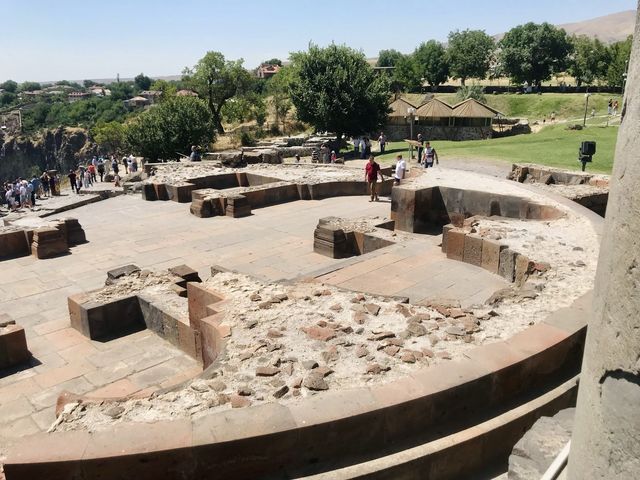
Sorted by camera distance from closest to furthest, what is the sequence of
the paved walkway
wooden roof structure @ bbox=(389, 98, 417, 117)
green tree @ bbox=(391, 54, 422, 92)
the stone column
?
the stone column
the paved walkway
wooden roof structure @ bbox=(389, 98, 417, 117)
green tree @ bbox=(391, 54, 422, 92)

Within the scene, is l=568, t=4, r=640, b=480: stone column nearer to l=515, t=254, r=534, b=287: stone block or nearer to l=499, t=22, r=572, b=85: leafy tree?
l=515, t=254, r=534, b=287: stone block

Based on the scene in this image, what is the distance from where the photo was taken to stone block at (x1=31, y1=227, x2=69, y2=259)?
34.0ft

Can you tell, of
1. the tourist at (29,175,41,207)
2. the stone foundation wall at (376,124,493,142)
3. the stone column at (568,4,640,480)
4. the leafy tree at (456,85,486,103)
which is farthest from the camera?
the leafy tree at (456,85,486,103)

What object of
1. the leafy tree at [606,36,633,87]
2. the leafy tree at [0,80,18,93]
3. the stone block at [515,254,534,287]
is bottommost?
the stone block at [515,254,534,287]

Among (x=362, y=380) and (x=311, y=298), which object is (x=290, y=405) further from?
(x=311, y=298)

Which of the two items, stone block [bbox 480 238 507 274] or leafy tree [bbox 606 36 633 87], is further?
leafy tree [bbox 606 36 633 87]

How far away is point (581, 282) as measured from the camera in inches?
246

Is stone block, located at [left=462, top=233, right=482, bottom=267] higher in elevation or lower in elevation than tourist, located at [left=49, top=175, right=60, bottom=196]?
higher

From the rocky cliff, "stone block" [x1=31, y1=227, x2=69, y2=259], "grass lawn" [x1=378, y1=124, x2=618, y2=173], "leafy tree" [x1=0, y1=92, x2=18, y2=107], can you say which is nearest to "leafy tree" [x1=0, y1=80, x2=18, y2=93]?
"leafy tree" [x1=0, y1=92, x2=18, y2=107]

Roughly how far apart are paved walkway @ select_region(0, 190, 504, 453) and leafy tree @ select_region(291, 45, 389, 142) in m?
15.8

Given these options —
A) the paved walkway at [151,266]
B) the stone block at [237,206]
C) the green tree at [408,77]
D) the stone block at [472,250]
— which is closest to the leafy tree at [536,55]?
the green tree at [408,77]

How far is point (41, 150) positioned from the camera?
8431 centimetres

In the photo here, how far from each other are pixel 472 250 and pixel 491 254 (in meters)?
0.43

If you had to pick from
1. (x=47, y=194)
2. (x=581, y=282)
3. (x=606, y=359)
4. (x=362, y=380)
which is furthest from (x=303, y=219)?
(x=47, y=194)
